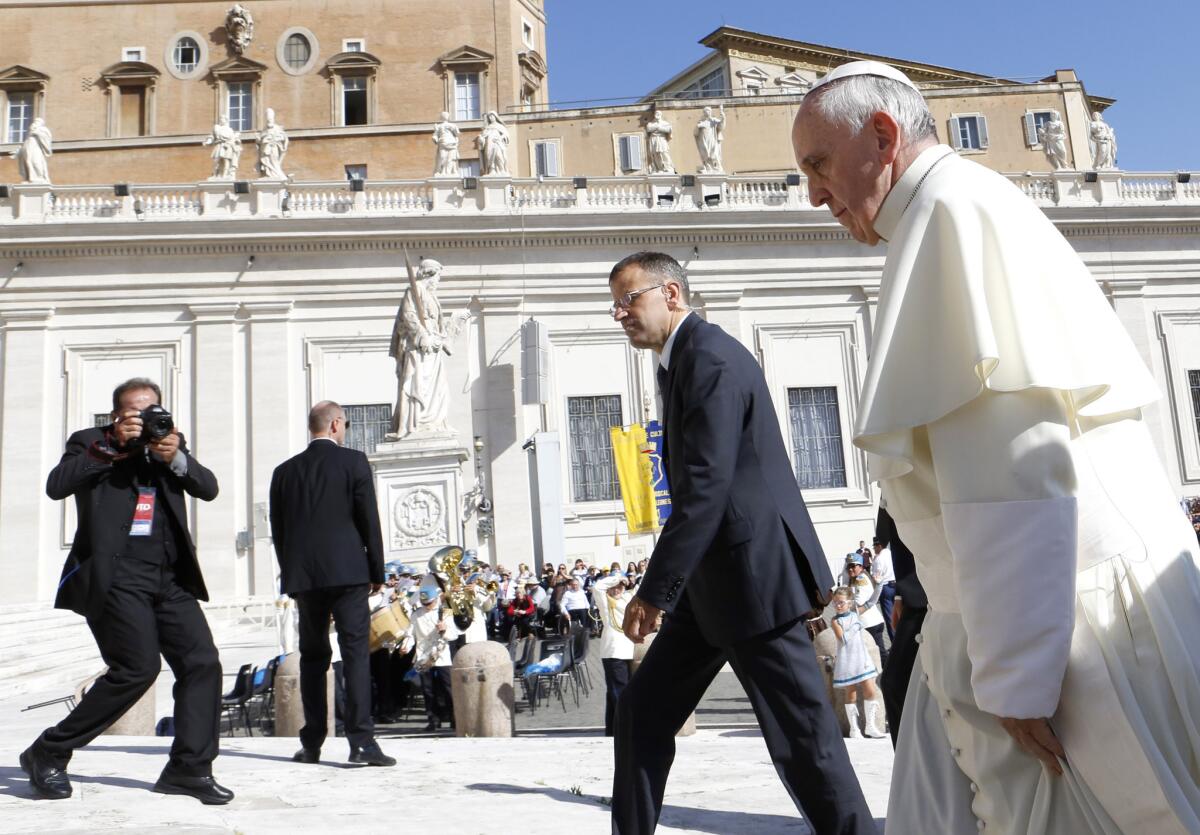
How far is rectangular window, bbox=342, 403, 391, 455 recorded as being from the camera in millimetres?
29188

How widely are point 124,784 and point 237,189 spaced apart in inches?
1073

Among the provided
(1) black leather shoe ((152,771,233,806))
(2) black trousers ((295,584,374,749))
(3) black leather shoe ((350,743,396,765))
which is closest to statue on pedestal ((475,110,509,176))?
(2) black trousers ((295,584,374,749))

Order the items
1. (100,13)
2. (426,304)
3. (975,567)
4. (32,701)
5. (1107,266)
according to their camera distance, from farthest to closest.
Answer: (100,13), (1107,266), (426,304), (32,701), (975,567)

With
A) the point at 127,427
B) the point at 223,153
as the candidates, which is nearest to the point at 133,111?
the point at 223,153

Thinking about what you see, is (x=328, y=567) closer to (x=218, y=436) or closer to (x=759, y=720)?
(x=759, y=720)

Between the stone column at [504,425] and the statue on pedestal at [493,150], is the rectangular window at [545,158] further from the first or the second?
the stone column at [504,425]

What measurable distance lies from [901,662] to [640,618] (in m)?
1.54

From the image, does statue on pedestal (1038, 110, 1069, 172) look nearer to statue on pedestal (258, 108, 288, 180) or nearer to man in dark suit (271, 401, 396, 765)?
statue on pedestal (258, 108, 288, 180)

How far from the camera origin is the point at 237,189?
98.5 ft

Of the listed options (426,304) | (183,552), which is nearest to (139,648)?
(183,552)

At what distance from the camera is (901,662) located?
4504 mm

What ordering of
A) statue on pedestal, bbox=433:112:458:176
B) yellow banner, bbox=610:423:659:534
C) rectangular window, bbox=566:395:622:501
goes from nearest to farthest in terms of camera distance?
yellow banner, bbox=610:423:659:534
rectangular window, bbox=566:395:622:501
statue on pedestal, bbox=433:112:458:176

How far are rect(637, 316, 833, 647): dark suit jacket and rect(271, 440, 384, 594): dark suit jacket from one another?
8.73 ft

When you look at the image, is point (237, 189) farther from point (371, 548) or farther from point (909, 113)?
point (909, 113)
